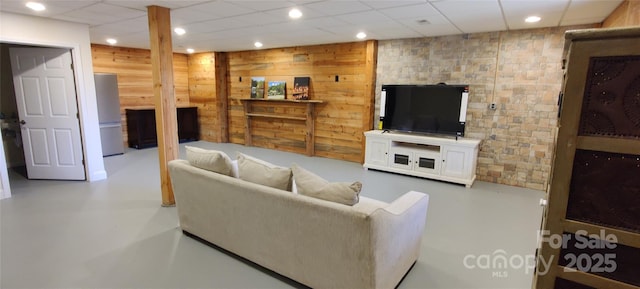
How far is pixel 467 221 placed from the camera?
348 centimetres

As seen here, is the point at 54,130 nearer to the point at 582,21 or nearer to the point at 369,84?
the point at 369,84

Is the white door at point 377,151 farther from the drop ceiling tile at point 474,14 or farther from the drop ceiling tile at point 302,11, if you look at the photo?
the drop ceiling tile at point 302,11

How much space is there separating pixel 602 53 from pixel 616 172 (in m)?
0.37

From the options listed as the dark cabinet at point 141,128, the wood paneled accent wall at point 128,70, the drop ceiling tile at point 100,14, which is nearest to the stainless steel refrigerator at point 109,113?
the dark cabinet at point 141,128

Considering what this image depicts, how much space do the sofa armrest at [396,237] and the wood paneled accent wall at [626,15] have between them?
2281 millimetres

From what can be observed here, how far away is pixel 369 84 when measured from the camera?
5.71 m

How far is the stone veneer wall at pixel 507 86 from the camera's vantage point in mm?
4418

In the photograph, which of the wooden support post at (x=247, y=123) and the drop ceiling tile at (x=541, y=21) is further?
the wooden support post at (x=247, y=123)

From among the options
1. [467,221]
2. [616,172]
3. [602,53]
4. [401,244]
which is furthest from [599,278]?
[467,221]

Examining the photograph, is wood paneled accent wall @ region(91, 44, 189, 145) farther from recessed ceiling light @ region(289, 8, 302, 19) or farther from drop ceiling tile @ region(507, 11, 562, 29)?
drop ceiling tile @ region(507, 11, 562, 29)

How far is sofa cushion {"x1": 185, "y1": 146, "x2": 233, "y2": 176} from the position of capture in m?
2.66

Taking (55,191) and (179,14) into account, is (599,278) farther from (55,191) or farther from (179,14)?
(55,191)

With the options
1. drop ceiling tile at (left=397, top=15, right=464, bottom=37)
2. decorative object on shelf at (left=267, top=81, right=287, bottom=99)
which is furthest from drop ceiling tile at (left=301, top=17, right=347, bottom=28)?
decorative object on shelf at (left=267, top=81, right=287, bottom=99)

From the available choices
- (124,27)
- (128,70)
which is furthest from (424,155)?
(128,70)
